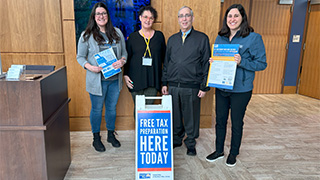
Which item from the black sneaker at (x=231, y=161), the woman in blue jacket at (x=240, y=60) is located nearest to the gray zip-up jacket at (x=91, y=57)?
the woman in blue jacket at (x=240, y=60)

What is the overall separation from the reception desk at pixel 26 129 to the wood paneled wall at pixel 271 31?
4.98 metres

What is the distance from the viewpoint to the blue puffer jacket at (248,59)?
7.94ft

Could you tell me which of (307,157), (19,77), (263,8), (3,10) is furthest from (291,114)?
(3,10)

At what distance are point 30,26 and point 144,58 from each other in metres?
1.67

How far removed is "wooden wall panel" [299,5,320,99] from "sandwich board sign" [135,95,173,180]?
502 cm

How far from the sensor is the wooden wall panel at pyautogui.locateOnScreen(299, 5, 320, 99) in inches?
227

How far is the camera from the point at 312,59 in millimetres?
5926

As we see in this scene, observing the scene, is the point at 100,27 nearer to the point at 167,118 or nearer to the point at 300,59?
the point at 167,118

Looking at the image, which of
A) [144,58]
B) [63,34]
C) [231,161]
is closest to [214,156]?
[231,161]

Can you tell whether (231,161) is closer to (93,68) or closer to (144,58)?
(144,58)

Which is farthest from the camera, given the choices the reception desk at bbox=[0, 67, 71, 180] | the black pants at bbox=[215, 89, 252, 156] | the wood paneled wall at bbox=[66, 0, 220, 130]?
the wood paneled wall at bbox=[66, 0, 220, 130]

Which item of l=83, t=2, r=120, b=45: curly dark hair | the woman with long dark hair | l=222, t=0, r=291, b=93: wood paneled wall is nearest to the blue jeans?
the woman with long dark hair

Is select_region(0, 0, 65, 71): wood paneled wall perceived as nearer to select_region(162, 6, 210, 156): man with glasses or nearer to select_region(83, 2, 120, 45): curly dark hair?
select_region(83, 2, 120, 45): curly dark hair

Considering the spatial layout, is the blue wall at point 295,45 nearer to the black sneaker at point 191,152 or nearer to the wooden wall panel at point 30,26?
the black sneaker at point 191,152
